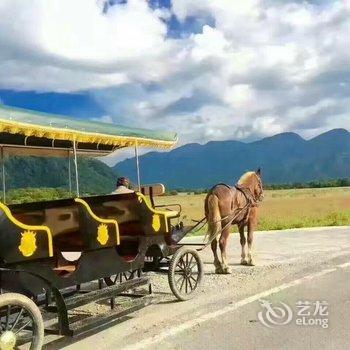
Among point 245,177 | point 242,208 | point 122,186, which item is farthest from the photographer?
point 245,177

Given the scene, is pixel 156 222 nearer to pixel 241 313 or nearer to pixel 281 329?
pixel 241 313

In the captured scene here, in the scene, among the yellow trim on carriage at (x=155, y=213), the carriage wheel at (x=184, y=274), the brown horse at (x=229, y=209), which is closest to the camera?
the yellow trim on carriage at (x=155, y=213)

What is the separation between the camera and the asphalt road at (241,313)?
20.6 feet

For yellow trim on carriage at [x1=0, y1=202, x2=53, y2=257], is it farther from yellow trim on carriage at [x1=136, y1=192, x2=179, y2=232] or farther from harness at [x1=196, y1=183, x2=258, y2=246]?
harness at [x1=196, y1=183, x2=258, y2=246]

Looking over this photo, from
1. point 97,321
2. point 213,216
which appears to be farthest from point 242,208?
point 97,321

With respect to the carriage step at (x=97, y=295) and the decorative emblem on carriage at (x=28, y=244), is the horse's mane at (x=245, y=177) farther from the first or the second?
the decorative emblem on carriage at (x=28, y=244)

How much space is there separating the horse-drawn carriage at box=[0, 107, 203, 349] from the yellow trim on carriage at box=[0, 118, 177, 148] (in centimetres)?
1

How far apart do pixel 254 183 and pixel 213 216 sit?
209cm

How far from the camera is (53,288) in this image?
242 inches

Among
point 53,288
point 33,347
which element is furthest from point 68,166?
point 33,347

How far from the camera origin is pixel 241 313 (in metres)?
7.52

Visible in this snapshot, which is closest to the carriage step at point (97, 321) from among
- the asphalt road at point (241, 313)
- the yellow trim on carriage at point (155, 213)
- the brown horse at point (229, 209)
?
the asphalt road at point (241, 313)

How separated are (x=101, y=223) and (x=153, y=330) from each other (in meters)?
1.37

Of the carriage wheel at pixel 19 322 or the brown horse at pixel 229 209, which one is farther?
the brown horse at pixel 229 209
